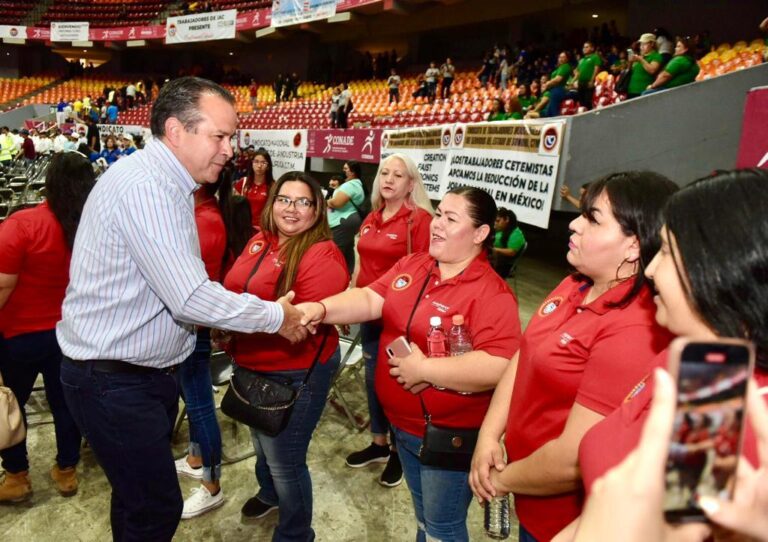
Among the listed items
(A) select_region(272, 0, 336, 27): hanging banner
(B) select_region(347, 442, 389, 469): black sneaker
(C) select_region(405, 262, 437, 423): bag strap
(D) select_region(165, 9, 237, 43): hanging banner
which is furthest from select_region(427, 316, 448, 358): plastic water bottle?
(D) select_region(165, 9, 237, 43): hanging banner

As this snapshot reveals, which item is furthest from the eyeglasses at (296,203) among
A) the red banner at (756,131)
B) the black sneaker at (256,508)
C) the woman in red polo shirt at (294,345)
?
the red banner at (756,131)

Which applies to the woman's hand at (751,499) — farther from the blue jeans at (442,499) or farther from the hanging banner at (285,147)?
the hanging banner at (285,147)

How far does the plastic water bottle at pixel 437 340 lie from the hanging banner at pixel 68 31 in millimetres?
29013

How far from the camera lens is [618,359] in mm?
1115

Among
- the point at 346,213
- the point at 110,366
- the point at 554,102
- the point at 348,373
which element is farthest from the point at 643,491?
the point at 554,102

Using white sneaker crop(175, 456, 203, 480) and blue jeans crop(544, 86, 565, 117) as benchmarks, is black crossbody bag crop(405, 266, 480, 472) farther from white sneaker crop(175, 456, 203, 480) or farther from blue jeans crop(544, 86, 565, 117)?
blue jeans crop(544, 86, 565, 117)

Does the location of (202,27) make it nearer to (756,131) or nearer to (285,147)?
(285,147)

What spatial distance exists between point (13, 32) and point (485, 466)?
106 feet

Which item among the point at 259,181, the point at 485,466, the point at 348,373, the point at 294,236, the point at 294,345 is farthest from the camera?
the point at 259,181

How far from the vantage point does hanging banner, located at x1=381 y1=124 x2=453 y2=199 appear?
649 centimetres

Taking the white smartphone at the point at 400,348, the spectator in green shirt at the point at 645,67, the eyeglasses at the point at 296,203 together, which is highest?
the spectator in green shirt at the point at 645,67

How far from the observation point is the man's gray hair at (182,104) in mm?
1702

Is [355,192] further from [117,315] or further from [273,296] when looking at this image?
[117,315]

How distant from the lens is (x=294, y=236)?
2207mm
